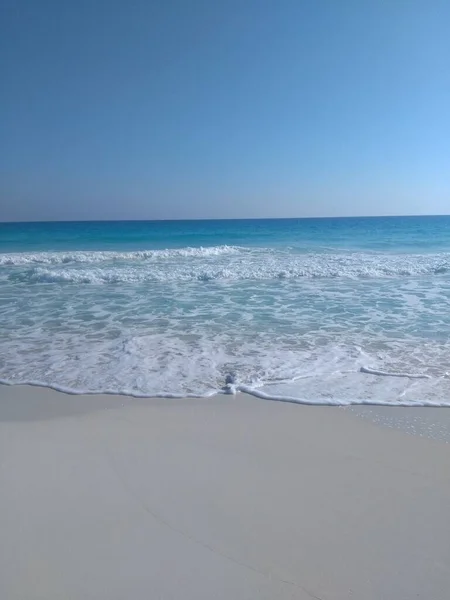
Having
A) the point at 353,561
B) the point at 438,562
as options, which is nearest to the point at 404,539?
the point at 438,562

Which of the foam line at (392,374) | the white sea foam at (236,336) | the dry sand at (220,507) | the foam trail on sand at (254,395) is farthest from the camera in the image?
the foam line at (392,374)

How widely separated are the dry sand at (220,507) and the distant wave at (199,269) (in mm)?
10283

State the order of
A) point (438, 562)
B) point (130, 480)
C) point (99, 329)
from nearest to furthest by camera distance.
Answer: point (438, 562)
point (130, 480)
point (99, 329)

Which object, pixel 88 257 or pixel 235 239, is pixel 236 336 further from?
pixel 235 239

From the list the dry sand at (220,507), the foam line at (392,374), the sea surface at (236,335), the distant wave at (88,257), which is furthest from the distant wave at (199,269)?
the dry sand at (220,507)

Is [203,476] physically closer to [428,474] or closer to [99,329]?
[428,474]

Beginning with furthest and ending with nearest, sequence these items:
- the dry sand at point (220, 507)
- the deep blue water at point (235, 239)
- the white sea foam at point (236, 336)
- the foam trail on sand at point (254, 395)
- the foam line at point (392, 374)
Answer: the deep blue water at point (235, 239) → the foam line at point (392, 374) → the white sea foam at point (236, 336) → the foam trail on sand at point (254, 395) → the dry sand at point (220, 507)

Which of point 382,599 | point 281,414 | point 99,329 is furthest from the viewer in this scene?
point 99,329

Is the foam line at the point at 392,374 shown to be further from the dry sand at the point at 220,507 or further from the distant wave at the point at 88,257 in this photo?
the distant wave at the point at 88,257

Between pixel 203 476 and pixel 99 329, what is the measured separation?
16.9ft

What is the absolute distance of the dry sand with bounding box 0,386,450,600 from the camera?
2492 millimetres

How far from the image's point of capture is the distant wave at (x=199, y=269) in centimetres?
1467

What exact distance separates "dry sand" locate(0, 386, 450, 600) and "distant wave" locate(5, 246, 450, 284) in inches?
405

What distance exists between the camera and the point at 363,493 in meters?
3.21
